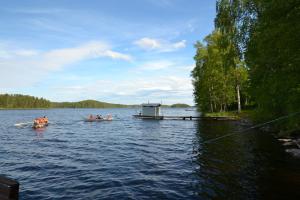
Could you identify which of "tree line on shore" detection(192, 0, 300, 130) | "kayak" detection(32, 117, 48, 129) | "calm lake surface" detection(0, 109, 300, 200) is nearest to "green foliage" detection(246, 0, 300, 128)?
"tree line on shore" detection(192, 0, 300, 130)

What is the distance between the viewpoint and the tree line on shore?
17.7 meters

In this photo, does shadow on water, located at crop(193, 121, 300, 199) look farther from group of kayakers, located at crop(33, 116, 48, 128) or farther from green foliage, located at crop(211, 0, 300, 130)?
group of kayakers, located at crop(33, 116, 48, 128)

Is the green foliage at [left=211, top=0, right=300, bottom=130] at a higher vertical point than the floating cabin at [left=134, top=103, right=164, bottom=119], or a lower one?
higher

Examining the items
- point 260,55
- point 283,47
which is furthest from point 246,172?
point 260,55

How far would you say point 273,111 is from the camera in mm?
31703

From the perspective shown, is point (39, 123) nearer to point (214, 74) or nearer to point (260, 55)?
point (214, 74)

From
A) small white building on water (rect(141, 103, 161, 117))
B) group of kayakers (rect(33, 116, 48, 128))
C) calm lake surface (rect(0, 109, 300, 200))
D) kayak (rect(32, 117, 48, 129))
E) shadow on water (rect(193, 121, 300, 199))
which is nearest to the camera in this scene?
shadow on water (rect(193, 121, 300, 199))

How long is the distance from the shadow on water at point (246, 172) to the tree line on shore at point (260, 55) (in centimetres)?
430

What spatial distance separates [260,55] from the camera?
2348 cm

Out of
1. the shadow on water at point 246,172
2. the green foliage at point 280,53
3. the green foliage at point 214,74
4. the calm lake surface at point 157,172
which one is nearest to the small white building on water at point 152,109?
the green foliage at point 214,74

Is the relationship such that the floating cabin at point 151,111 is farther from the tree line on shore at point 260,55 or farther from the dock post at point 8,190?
the dock post at point 8,190

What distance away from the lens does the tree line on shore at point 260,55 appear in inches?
698

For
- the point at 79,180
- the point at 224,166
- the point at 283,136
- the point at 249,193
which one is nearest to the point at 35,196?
the point at 79,180

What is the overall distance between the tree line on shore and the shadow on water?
4296 millimetres
